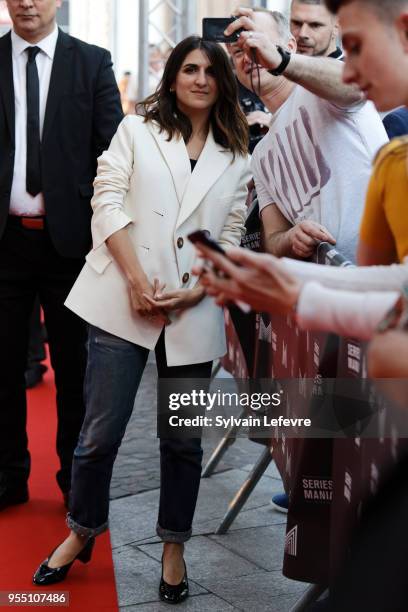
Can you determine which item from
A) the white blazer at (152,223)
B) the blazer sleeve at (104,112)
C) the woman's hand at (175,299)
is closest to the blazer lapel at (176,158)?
the white blazer at (152,223)

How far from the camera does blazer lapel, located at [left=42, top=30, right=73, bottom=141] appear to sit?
4.12 m

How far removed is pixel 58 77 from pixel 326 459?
2074 millimetres

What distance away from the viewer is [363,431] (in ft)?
7.84

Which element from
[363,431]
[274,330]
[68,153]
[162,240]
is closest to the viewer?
[363,431]

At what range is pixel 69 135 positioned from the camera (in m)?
4.14

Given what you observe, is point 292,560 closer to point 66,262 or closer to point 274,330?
point 274,330

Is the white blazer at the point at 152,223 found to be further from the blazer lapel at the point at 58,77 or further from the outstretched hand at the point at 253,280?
the outstretched hand at the point at 253,280

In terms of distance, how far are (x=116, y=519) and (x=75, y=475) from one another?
0.86 m

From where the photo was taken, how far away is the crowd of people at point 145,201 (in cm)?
316

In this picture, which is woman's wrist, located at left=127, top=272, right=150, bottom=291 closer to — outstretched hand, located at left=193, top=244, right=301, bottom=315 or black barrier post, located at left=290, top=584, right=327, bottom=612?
black barrier post, located at left=290, top=584, right=327, bottom=612

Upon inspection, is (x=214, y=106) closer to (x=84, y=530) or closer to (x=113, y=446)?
(x=113, y=446)

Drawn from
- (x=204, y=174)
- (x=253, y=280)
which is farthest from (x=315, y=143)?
(x=253, y=280)

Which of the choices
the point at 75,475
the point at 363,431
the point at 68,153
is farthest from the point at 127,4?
the point at 363,431

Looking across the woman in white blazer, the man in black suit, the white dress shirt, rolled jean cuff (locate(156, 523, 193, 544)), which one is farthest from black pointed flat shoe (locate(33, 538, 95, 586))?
the white dress shirt
